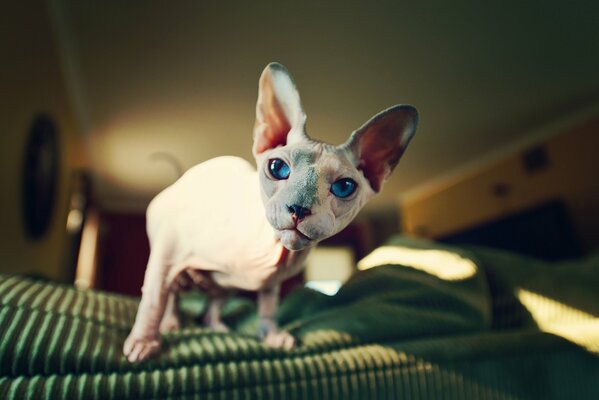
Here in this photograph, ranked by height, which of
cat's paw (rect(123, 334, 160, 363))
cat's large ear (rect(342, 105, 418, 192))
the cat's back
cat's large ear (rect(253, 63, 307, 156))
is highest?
cat's large ear (rect(253, 63, 307, 156))

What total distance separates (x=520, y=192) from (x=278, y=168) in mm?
1823

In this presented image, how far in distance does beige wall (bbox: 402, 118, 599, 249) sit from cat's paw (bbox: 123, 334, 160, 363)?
0.29 metres

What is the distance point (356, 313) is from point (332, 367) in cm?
10

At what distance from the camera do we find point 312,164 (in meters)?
0.26

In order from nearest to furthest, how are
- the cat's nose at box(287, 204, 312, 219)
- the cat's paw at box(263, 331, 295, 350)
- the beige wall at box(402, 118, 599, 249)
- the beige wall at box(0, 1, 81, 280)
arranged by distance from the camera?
the cat's nose at box(287, 204, 312, 219) < the cat's paw at box(263, 331, 295, 350) < the beige wall at box(402, 118, 599, 249) < the beige wall at box(0, 1, 81, 280)

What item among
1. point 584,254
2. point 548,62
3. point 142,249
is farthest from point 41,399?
point 584,254

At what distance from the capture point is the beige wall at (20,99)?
1.12m

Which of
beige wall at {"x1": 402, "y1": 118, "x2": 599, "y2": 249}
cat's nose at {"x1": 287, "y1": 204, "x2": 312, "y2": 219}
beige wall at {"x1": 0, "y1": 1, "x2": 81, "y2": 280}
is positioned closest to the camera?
cat's nose at {"x1": 287, "y1": 204, "x2": 312, "y2": 219}

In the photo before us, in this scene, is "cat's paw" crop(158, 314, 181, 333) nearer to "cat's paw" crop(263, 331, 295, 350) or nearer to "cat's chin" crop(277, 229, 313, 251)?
"cat's paw" crop(263, 331, 295, 350)

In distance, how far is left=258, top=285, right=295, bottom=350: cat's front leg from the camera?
0.42 meters

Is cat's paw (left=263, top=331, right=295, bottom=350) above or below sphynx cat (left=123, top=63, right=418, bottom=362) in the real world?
below

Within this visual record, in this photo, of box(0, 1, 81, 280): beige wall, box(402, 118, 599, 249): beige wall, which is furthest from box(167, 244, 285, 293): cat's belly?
box(0, 1, 81, 280): beige wall

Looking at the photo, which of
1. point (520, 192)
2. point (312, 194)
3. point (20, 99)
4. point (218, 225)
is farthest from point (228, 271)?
point (520, 192)

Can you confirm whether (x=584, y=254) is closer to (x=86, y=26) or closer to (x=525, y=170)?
(x=525, y=170)
